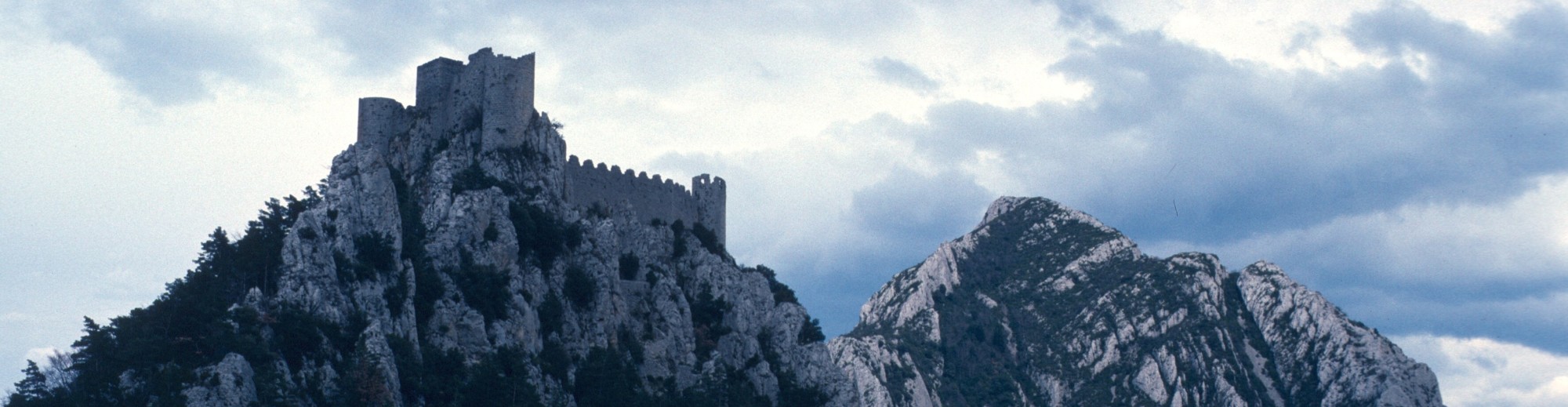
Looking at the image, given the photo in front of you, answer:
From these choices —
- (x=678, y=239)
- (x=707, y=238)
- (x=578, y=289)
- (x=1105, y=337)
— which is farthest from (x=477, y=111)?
(x=1105, y=337)

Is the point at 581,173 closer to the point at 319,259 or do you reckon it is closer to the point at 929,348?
the point at 319,259

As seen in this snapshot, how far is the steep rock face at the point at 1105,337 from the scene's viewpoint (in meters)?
156

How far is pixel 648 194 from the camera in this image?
10931 cm

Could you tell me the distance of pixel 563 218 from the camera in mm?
97250

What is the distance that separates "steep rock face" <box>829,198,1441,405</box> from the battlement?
41667mm

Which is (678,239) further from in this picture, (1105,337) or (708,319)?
(1105,337)

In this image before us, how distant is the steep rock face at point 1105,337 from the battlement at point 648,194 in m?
Answer: 41.7

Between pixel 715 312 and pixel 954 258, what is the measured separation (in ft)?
249

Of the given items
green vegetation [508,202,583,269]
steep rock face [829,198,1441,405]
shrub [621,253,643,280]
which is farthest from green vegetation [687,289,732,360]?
steep rock face [829,198,1441,405]

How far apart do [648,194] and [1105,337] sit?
6662 cm

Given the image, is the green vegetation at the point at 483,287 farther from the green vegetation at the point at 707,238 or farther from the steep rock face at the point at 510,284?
the green vegetation at the point at 707,238

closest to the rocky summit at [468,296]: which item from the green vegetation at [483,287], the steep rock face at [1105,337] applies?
the green vegetation at [483,287]

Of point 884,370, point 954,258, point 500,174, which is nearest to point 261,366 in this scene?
point 500,174

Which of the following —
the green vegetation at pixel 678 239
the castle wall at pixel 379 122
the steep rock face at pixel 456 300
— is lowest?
the steep rock face at pixel 456 300
